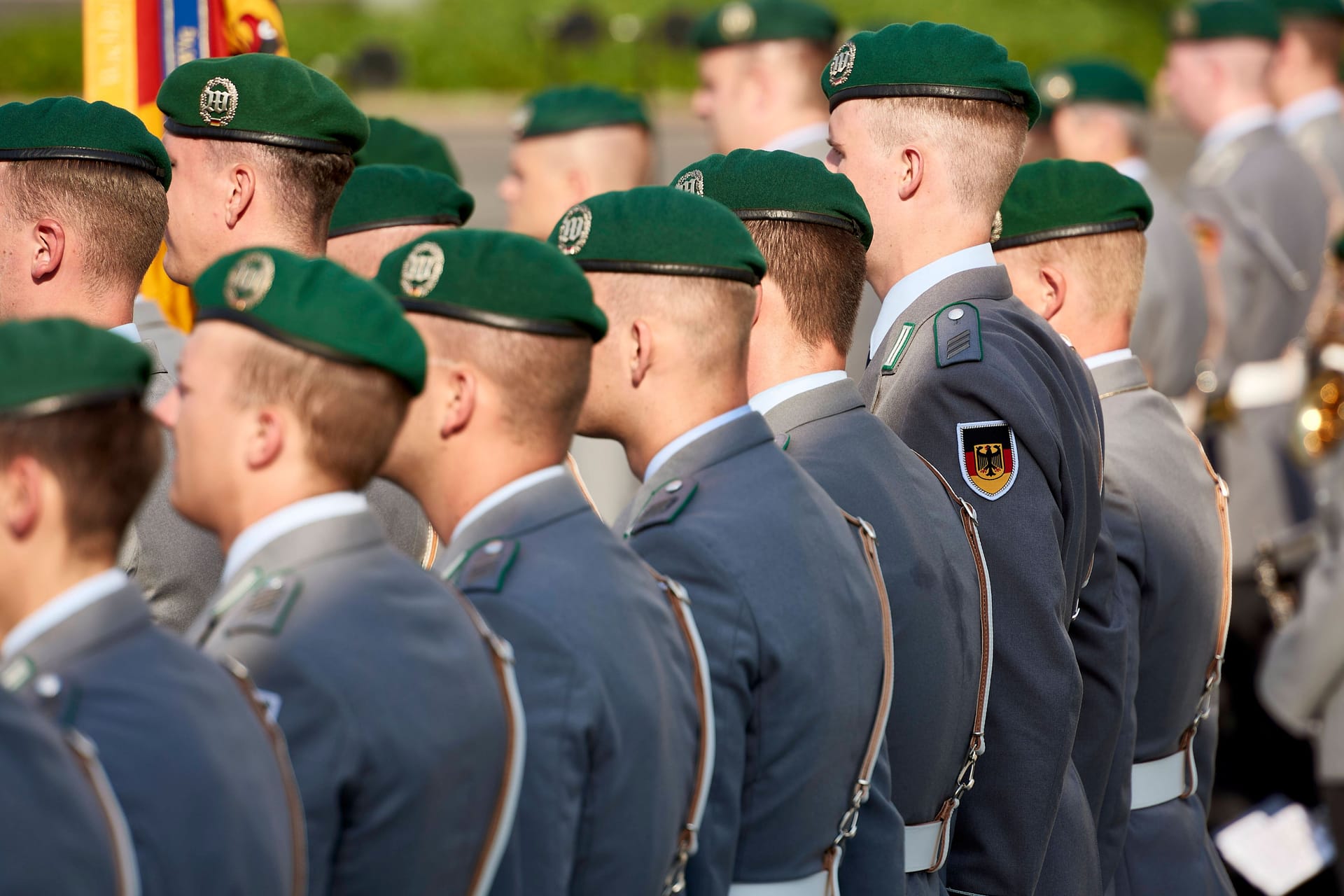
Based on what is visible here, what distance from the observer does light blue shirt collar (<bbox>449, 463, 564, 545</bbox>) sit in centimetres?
231

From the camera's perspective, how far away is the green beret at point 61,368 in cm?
176

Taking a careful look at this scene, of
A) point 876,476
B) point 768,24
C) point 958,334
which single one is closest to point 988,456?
point 958,334

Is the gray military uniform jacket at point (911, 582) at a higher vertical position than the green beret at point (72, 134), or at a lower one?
lower

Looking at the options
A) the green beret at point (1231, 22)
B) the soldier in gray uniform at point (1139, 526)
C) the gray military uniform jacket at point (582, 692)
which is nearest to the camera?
the gray military uniform jacket at point (582, 692)

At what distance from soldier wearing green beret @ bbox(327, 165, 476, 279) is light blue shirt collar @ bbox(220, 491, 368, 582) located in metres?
2.11

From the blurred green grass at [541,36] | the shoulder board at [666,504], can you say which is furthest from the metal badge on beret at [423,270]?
the blurred green grass at [541,36]

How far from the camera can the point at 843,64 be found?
3541 millimetres

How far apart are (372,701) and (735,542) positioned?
71 cm

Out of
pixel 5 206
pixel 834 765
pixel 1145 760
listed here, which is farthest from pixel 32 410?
pixel 1145 760

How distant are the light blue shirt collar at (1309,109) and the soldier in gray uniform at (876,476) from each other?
6250 millimetres

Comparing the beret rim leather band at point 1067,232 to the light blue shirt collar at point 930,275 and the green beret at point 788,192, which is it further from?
the green beret at point 788,192

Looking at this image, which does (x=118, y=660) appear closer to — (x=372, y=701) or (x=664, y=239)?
(x=372, y=701)

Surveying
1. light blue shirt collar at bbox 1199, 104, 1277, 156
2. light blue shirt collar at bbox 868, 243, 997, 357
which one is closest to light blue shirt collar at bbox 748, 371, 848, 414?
light blue shirt collar at bbox 868, 243, 997, 357

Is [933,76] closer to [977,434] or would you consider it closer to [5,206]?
[977,434]
